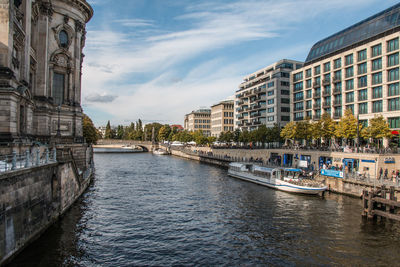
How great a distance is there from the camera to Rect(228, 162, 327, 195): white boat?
39625 mm

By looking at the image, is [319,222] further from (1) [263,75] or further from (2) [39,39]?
(1) [263,75]

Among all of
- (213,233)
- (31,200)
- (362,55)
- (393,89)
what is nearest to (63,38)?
(31,200)

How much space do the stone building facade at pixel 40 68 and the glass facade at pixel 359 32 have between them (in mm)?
56103

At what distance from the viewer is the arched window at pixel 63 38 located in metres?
47.5

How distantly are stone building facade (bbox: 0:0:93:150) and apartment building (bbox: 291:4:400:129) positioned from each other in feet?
181

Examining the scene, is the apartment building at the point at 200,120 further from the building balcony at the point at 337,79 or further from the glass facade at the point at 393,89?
the glass facade at the point at 393,89

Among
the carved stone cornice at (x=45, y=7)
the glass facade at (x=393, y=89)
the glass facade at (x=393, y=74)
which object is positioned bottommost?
the glass facade at (x=393, y=89)

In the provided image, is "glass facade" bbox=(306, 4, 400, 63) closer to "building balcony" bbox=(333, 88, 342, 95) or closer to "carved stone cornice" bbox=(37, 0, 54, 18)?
"building balcony" bbox=(333, 88, 342, 95)

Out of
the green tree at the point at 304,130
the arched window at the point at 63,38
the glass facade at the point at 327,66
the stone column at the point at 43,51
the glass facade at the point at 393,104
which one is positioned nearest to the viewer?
the stone column at the point at 43,51

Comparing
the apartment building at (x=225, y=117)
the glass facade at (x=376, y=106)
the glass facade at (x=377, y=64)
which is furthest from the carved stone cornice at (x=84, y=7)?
the apartment building at (x=225, y=117)

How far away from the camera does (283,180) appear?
43.8 meters

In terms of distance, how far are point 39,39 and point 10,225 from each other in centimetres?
3525

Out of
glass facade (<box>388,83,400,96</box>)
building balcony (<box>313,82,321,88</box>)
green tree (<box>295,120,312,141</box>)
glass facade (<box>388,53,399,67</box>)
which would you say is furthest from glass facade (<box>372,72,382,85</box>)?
building balcony (<box>313,82,321,88</box>)

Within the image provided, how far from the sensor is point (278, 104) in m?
92.9
